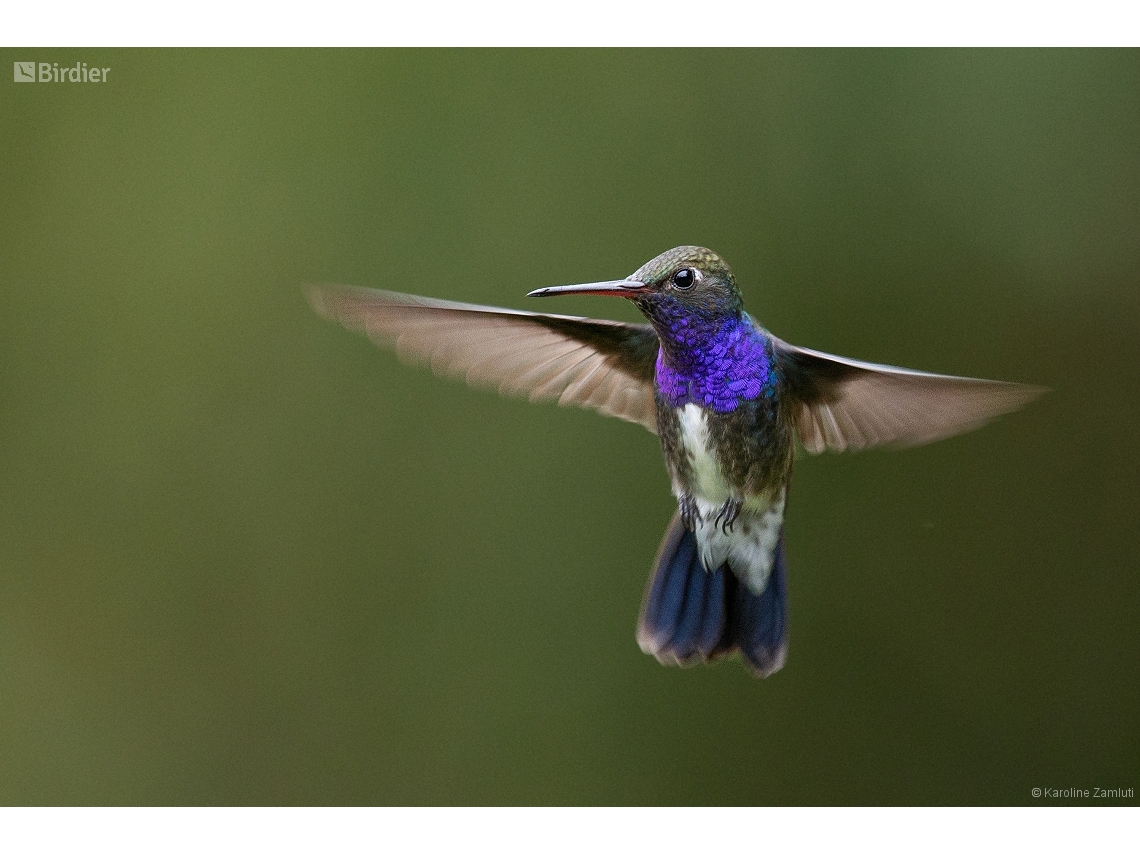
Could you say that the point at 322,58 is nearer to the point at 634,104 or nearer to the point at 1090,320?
the point at 634,104

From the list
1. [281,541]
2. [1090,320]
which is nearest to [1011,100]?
[1090,320]

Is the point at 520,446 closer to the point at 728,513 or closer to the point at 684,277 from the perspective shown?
the point at 728,513

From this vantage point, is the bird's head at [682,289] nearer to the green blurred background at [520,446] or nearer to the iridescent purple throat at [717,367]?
the iridescent purple throat at [717,367]

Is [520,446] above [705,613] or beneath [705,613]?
above

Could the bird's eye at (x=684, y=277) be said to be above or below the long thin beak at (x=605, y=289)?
above

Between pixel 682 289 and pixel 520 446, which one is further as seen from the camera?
pixel 520 446

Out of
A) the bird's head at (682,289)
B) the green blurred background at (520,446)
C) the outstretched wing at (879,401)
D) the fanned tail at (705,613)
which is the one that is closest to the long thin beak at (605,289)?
the bird's head at (682,289)

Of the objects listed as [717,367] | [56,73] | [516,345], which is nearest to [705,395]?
[717,367]
